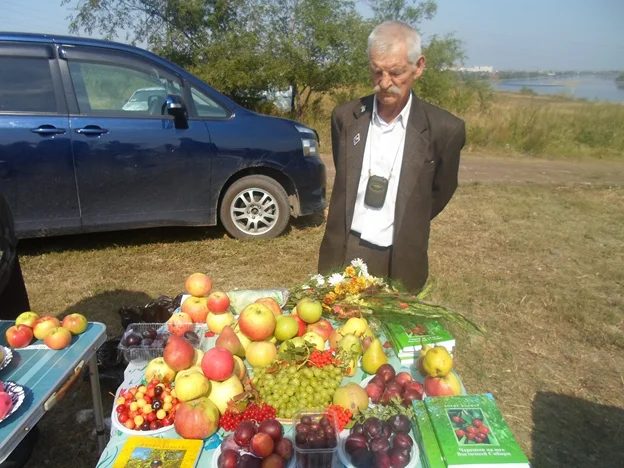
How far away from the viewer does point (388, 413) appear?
5.32ft

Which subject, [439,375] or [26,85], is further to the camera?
[26,85]

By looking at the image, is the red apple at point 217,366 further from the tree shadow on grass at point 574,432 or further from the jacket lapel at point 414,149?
the tree shadow on grass at point 574,432

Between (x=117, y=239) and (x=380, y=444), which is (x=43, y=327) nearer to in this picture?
(x=380, y=444)

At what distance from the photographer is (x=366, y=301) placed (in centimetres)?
239

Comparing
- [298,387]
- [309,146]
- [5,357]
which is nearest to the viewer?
[298,387]

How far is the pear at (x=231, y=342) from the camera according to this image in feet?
6.70

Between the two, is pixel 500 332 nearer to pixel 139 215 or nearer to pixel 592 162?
pixel 139 215

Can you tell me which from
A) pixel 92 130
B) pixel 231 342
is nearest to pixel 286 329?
pixel 231 342

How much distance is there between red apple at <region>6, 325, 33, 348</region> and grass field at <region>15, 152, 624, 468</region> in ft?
3.54

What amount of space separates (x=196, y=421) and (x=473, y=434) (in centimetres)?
90

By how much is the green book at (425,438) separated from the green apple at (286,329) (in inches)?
26.2

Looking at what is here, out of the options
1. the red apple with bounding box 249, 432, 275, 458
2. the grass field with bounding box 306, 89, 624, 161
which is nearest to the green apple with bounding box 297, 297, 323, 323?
the red apple with bounding box 249, 432, 275, 458

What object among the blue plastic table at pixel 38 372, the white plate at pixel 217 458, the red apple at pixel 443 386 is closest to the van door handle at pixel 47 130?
the blue plastic table at pixel 38 372

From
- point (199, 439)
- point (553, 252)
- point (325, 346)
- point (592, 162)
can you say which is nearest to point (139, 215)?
point (325, 346)
